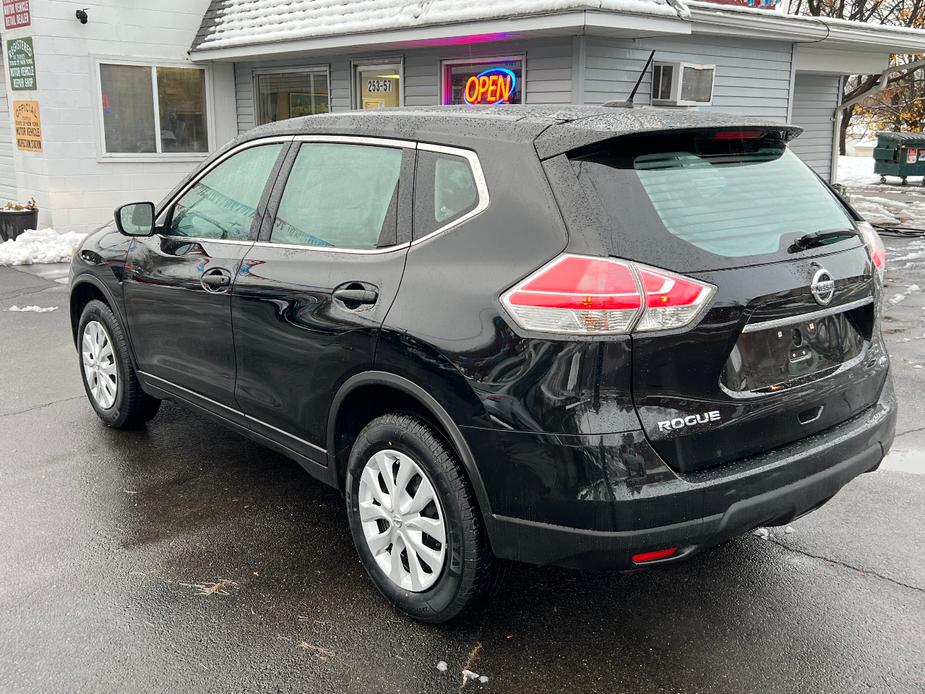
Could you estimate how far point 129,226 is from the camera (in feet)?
14.6

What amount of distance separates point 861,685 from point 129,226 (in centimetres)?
376

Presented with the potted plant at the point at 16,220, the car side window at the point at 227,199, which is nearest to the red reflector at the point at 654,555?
the car side window at the point at 227,199

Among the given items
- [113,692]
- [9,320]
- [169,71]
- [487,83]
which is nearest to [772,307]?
[113,692]

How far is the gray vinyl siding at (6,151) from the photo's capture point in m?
14.4

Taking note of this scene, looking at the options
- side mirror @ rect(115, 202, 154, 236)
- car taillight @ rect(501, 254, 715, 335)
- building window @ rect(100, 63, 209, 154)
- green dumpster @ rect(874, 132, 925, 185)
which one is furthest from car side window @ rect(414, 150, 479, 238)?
green dumpster @ rect(874, 132, 925, 185)

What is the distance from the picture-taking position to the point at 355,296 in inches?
125

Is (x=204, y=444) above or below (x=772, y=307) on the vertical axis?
below

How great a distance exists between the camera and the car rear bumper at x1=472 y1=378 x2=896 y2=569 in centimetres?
257

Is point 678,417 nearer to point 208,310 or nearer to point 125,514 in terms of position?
point 208,310

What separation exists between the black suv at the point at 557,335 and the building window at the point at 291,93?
9.82 metres

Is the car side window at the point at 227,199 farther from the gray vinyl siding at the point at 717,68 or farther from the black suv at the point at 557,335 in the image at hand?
the gray vinyl siding at the point at 717,68

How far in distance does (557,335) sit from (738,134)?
109 cm

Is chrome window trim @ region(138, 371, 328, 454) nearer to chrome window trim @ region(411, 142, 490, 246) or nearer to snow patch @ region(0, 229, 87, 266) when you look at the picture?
chrome window trim @ region(411, 142, 490, 246)

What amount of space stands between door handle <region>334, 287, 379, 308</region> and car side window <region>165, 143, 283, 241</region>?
2.70ft
